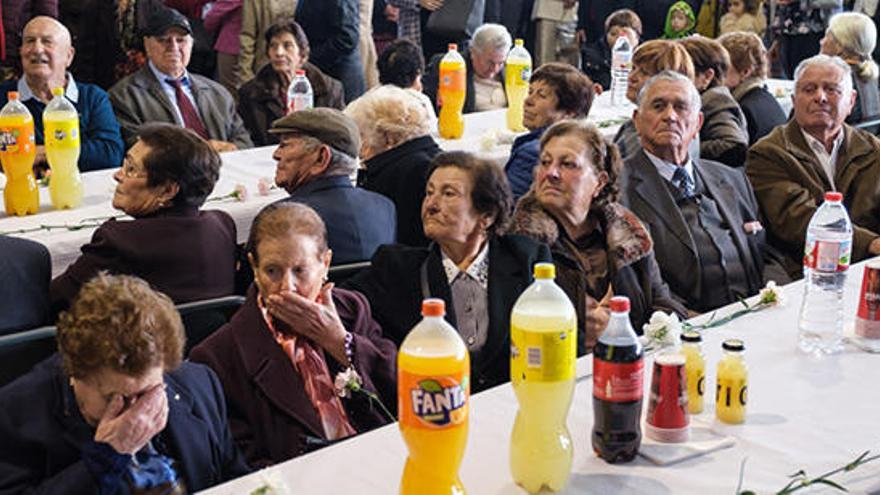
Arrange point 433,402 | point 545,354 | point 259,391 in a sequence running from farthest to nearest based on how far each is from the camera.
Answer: point 259,391
point 545,354
point 433,402

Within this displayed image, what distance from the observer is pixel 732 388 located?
2295 millimetres

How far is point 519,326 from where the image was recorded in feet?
6.42

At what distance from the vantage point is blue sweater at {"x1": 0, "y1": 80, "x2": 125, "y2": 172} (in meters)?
4.77

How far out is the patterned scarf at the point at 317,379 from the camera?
8.62 ft

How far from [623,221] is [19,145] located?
1.86m

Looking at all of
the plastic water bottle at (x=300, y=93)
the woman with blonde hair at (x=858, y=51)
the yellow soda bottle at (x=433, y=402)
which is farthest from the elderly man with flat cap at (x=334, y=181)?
the woman with blonde hair at (x=858, y=51)

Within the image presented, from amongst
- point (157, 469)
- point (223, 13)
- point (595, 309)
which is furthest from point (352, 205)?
point (223, 13)

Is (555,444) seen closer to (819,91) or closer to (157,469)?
(157,469)

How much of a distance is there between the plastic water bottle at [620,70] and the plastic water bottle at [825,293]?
2976 millimetres

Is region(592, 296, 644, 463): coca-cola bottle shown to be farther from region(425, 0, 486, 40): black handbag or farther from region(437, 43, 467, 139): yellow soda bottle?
region(425, 0, 486, 40): black handbag

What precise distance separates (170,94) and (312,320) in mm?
2982

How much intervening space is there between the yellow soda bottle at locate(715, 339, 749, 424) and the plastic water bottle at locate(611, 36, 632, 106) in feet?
11.9

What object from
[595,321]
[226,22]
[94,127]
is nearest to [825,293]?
[595,321]

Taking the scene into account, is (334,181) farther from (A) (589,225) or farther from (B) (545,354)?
(B) (545,354)
